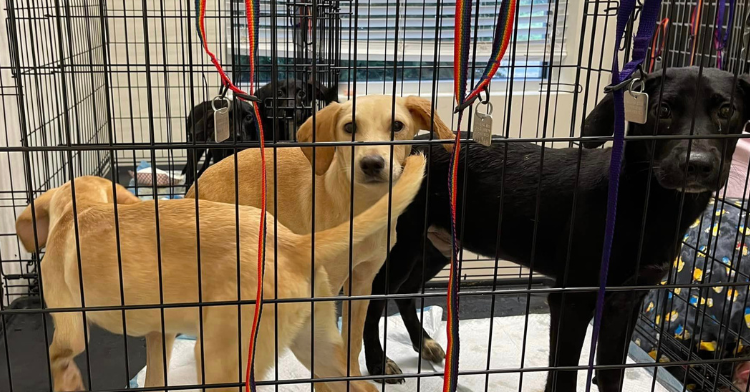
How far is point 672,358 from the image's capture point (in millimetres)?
2303

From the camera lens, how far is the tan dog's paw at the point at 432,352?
2350mm

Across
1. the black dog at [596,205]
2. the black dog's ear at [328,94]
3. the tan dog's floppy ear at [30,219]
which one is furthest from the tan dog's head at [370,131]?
the black dog's ear at [328,94]

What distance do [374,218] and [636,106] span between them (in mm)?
560

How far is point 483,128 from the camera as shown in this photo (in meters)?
1.10

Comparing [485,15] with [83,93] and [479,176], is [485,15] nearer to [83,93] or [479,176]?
[479,176]

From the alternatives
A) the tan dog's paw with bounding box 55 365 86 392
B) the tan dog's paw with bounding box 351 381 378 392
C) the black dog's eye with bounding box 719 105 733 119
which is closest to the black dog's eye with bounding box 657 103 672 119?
the black dog's eye with bounding box 719 105 733 119

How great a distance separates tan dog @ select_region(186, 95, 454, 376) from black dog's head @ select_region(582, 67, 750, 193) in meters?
0.51

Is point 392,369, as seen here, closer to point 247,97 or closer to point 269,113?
point 247,97

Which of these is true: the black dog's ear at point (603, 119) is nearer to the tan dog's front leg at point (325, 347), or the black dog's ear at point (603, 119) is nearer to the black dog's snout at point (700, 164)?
the black dog's snout at point (700, 164)

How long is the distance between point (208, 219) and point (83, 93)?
10.7 feet

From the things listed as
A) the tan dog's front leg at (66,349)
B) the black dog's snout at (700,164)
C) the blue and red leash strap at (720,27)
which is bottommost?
the tan dog's front leg at (66,349)

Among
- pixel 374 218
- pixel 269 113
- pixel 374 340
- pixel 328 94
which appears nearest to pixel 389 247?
pixel 374 218

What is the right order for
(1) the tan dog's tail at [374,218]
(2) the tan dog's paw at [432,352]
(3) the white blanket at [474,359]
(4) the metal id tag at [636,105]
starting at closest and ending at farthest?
(4) the metal id tag at [636,105] < (1) the tan dog's tail at [374,218] < (3) the white blanket at [474,359] < (2) the tan dog's paw at [432,352]

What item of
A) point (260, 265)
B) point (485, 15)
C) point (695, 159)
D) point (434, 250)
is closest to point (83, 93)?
point (485, 15)
